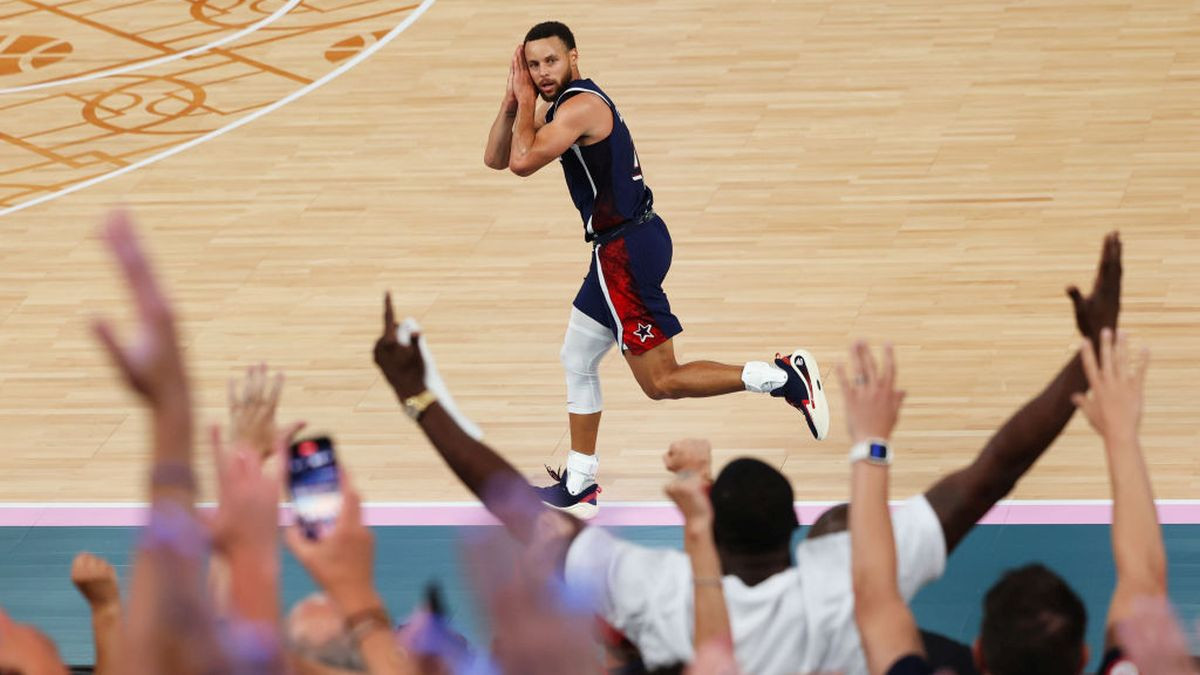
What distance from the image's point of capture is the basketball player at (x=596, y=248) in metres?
7.54

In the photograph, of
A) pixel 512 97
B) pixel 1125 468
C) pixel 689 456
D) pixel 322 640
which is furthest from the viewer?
pixel 512 97

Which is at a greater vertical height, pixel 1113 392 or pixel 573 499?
pixel 1113 392

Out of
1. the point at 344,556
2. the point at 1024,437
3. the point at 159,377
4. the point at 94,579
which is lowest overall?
the point at 94,579

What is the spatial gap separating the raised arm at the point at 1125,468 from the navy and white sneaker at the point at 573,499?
4.05m

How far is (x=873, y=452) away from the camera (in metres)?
3.61

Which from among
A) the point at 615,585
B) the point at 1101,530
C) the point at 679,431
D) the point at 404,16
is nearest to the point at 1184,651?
the point at 615,585

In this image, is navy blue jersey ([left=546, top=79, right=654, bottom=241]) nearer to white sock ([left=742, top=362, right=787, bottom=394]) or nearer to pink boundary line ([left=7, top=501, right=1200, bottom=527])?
white sock ([left=742, top=362, right=787, bottom=394])

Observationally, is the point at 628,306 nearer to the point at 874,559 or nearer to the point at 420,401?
the point at 420,401

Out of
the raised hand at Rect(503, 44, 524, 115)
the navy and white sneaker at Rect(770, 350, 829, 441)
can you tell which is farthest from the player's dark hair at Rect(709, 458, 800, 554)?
the navy and white sneaker at Rect(770, 350, 829, 441)

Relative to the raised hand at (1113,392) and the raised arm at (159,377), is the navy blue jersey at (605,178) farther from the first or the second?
the raised arm at (159,377)

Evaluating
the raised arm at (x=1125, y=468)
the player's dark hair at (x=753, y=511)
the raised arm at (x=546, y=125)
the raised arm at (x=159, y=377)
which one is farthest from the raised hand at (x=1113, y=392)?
the raised arm at (x=546, y=125)

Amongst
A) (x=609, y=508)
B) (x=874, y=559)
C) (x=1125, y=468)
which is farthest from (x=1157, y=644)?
(x=609, y=508)

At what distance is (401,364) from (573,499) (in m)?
3.71

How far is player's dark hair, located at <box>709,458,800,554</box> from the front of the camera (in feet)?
13.5
